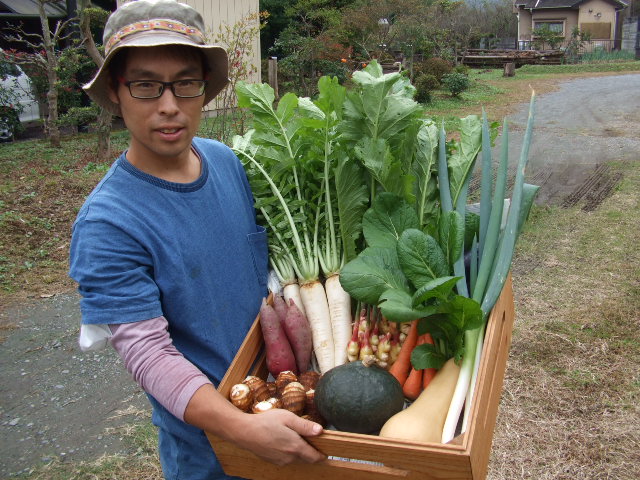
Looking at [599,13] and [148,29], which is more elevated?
[599,13]

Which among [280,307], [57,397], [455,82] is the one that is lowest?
[57,397]

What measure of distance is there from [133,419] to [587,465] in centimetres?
257

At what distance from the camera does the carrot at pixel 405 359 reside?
1708mm

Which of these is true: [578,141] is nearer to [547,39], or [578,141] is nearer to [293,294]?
[293,294]

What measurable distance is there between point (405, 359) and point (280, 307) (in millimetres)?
426

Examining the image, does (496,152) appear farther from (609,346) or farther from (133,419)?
(133,419)

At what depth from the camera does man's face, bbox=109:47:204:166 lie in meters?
1.51

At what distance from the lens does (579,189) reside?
25.1 feet

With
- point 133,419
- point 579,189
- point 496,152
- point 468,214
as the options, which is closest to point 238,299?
point 468,214

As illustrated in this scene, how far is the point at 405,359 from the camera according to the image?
5.63ft

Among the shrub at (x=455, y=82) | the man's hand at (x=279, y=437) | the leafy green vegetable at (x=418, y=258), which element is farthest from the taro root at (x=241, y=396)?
the shrub at (x=455, y=82)

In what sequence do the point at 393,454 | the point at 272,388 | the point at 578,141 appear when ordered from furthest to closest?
the point at 578,141 < the point at 272,388 < the point at 393,454

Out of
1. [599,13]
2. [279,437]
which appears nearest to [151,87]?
[279,437]

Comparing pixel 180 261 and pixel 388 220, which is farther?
pixel 388 220
